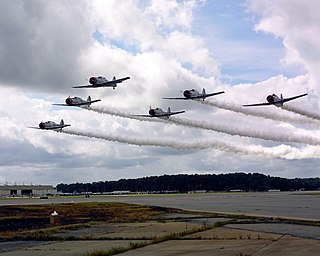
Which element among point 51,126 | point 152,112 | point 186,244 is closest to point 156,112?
point 152,112

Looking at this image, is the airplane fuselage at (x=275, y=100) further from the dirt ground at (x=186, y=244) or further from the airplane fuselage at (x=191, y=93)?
the dirt ground at (x=186, y=244)

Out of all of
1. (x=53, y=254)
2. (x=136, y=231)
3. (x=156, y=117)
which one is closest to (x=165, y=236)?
(x=136, y=231)

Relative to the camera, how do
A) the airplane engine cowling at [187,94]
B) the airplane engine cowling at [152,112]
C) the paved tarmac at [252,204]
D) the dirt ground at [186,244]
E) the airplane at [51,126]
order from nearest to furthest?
the dirt ground at [186,244]
the paved tarmac at [252,204]
the airplane engine cowling at [187,94]
the airplane engine cowling at [152,112]
the airplane at [51,126]

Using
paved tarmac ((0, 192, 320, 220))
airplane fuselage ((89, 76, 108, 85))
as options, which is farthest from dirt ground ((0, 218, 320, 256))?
airplane fuselage ((89, 76, 108, 85))

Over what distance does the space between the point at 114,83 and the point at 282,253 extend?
5612 centimetres

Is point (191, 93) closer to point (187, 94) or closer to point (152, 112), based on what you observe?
point (187, 94)

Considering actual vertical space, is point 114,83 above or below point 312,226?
→ above

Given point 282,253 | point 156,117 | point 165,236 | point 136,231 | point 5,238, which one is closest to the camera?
point 282,253

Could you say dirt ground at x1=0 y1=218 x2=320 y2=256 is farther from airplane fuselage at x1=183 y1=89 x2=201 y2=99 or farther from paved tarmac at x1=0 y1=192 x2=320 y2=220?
airplane fuselage at x1=183 y1=89 x2=201 y2=99

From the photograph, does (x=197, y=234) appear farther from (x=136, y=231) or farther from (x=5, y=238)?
(x=5, y=238)

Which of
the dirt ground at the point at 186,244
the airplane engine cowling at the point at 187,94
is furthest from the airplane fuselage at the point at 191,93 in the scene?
the dirt ground at the point at 186,244

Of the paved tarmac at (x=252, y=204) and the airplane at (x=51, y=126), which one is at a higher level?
the airplane at (x=51, y=126)

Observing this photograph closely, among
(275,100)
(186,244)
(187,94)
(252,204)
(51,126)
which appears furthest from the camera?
(51,126)

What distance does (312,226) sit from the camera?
36.5 metres
